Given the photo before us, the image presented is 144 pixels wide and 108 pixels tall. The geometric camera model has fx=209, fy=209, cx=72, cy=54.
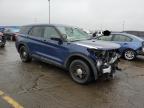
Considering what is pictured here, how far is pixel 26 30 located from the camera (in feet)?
29.3

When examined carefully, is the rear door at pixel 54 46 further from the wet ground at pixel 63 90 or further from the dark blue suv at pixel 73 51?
the wet ground at pixel 63 90

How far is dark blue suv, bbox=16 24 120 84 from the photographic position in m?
6.05

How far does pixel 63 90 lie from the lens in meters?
5.71

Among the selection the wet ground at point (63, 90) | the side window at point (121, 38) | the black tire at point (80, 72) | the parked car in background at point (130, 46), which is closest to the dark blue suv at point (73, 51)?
the black tire at point (80, 72)

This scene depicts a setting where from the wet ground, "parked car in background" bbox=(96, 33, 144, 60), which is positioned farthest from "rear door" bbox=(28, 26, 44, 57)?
"parked car in background" bbox=(96, 33, 144, 60)

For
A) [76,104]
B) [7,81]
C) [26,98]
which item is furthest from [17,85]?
[76,104]

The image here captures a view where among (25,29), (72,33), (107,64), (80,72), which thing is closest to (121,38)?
(72,33)

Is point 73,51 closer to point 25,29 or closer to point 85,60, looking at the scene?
point 85,60

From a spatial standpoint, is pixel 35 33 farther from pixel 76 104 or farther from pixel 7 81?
pixel 76 104

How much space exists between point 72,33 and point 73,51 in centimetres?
116

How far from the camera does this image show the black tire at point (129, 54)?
11000 millimetres

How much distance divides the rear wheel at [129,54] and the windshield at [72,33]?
4.33 m

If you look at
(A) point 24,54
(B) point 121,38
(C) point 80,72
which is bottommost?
(C) point 80,72

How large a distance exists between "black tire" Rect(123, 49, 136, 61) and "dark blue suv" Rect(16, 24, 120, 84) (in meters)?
4.33
